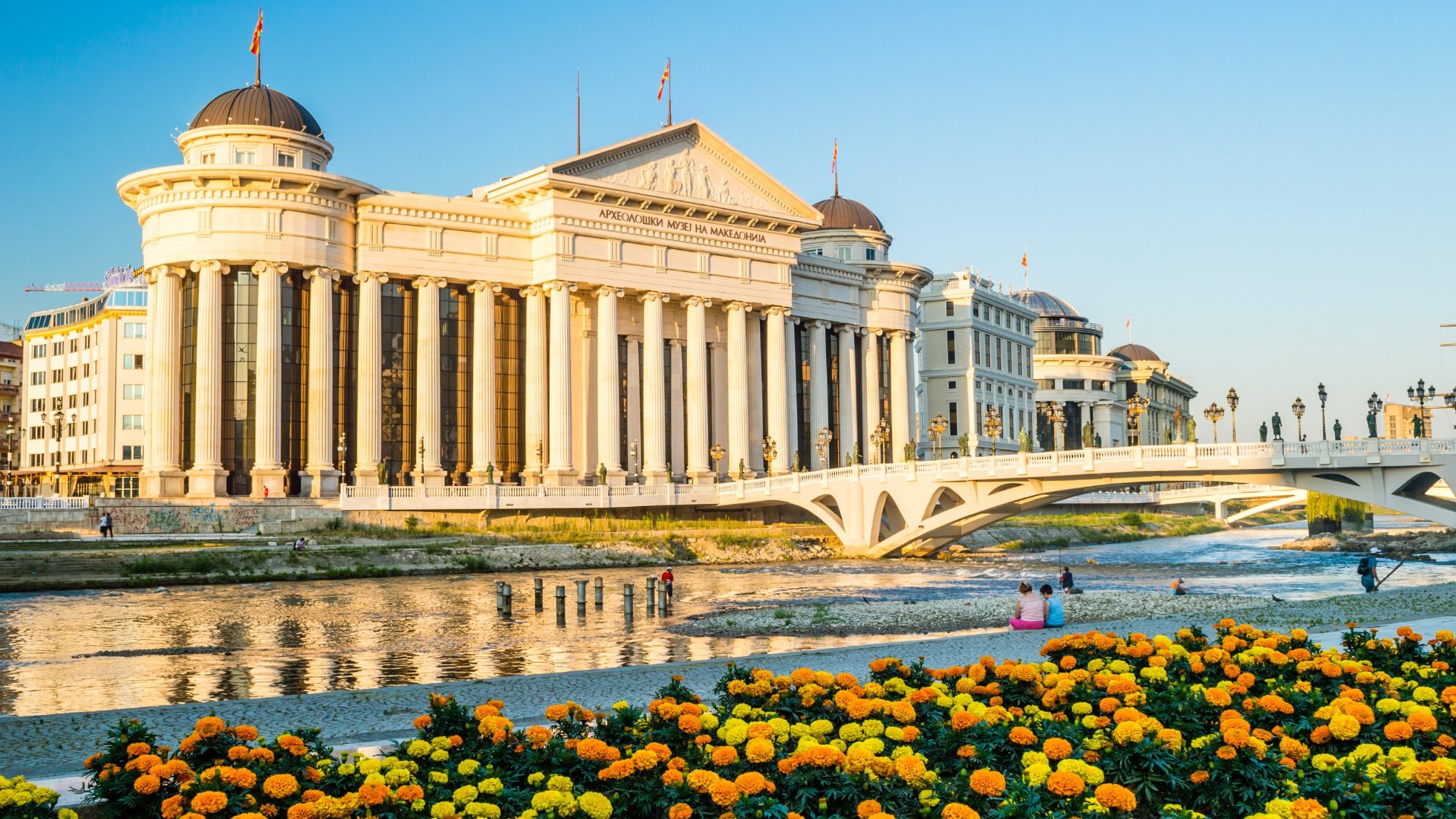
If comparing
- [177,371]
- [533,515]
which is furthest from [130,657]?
[177,371]

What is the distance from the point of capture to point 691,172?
334 ft

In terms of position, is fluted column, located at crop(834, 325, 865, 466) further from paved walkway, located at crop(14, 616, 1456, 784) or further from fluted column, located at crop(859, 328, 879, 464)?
paved walkway, located at crop(14, 616, 1456, 784)

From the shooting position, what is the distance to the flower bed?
11.3m

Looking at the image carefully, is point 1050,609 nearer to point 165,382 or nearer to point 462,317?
point 462,317

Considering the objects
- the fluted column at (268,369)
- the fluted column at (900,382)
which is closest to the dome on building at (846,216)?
the fluted column at (900,382)

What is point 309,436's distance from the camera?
281ft

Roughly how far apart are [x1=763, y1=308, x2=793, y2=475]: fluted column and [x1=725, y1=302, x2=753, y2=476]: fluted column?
2.87 metres

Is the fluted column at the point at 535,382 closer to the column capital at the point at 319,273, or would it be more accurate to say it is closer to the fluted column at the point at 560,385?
the fluted column at the point at 560,385

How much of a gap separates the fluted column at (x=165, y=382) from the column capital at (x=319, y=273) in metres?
7.55

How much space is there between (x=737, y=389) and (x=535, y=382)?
708 inches

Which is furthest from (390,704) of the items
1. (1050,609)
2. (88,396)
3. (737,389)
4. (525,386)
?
(88,396)

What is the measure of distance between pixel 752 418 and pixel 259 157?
136ft

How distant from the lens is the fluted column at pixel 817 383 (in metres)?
114

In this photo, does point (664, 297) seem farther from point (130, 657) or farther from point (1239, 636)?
point (1239, 636)
